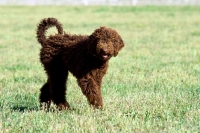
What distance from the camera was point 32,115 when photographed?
680cm

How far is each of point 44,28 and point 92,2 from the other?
36.8m

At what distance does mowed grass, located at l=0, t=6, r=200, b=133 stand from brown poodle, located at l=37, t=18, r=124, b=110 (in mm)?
282

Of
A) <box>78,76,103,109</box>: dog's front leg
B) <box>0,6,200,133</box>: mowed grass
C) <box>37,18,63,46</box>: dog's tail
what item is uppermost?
<box>37,18,63,46</box>: dog's tail

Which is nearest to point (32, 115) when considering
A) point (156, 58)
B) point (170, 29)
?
point (156, 58)

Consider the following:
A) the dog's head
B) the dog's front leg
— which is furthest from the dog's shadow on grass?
the dog's head

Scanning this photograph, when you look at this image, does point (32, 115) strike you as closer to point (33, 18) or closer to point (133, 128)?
point (133, 128)

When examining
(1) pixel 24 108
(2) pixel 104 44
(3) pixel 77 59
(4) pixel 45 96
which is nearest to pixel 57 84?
(4) pixel 45 96

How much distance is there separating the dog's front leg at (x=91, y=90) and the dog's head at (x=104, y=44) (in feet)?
1.41

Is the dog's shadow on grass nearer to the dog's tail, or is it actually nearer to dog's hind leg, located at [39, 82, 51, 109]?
dog's hind leg, located at [39, 82, 51, 109]

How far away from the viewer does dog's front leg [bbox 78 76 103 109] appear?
6.99 m

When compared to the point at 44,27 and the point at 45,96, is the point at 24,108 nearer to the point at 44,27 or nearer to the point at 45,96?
the point at 45,96

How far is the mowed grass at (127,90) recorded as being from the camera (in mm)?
6332

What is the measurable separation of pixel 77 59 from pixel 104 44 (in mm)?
677

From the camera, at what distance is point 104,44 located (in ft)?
22.0
